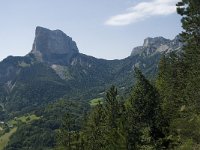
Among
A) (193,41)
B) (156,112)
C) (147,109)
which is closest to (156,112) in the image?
(156,112)

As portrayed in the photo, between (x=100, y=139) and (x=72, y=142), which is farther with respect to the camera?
(x=72, y=142)

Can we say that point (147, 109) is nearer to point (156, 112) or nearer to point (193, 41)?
point (156, 112)

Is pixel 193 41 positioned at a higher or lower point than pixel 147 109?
higher

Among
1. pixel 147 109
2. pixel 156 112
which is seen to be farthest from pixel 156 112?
pixel 147 109

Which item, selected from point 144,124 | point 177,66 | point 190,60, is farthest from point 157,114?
point 177,66

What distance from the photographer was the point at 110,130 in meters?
74.7

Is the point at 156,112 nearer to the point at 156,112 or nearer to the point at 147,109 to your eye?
the point at 156,112

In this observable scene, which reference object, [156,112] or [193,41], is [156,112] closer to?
[156,112]

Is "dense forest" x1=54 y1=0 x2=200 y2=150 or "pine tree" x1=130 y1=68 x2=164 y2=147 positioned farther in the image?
"pine tree" x1=130 y1=68 x2=164 y2=147

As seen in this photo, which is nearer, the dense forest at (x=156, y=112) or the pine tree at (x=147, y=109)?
the dense forest at (x=156, y=112)

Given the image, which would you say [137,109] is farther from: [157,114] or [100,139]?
[100,139]

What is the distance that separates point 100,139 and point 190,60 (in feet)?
79.5

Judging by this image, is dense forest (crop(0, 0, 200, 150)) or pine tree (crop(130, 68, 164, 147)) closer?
dense forest (crop(0, 0, 200, 150))

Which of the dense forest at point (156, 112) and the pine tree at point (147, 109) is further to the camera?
the pine tree at point (147, 109)
